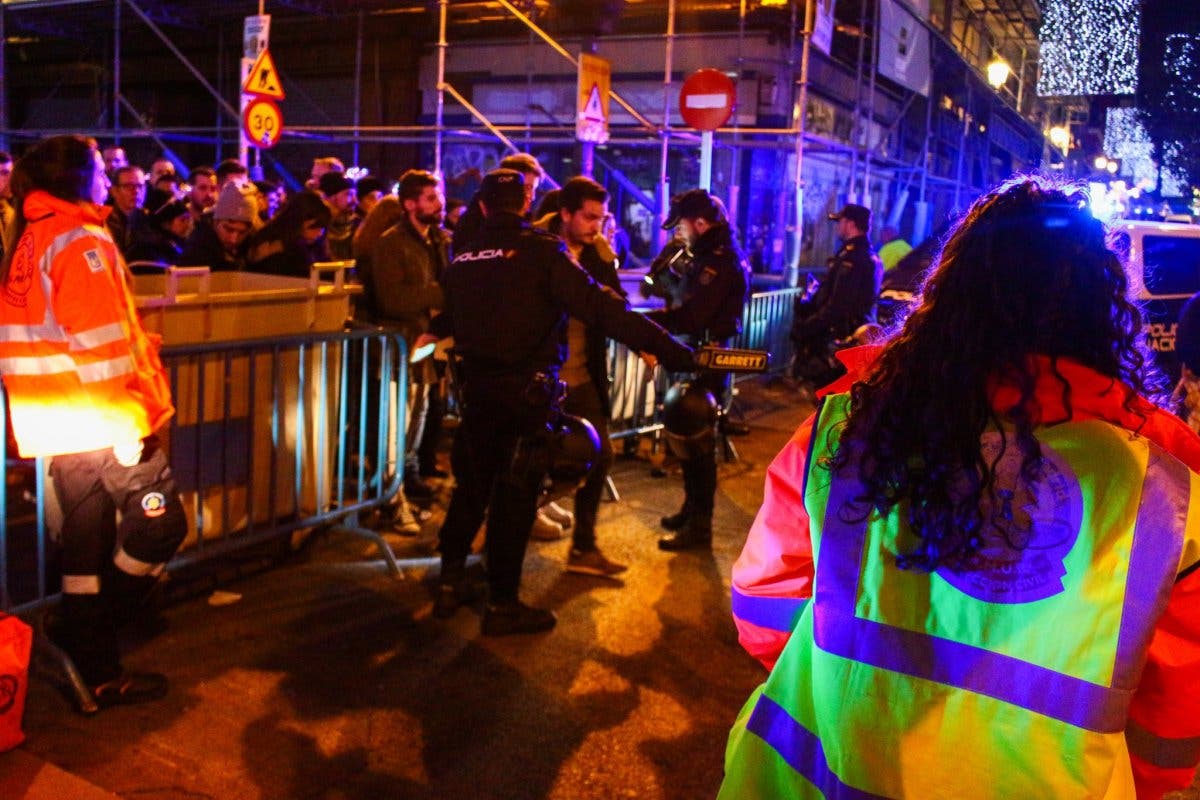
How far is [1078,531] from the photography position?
4.84 feet

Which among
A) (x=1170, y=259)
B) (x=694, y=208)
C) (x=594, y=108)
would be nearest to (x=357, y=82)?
(x=594, y=108)

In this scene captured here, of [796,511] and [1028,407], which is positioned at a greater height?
[1028,407]

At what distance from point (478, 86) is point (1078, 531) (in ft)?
55.4

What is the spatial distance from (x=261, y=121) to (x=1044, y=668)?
34.9 ft

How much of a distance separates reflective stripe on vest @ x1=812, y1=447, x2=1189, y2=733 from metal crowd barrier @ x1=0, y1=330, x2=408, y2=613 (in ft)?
11.5

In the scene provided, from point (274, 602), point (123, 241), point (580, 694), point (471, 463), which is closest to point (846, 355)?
point (580, 694)

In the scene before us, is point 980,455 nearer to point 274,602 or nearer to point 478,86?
point 274,602

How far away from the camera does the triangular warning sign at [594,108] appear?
10.5 m

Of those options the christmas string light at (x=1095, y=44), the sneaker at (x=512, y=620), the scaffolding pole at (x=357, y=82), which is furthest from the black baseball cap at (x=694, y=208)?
the scaffolding pole at (x=357, y=82)

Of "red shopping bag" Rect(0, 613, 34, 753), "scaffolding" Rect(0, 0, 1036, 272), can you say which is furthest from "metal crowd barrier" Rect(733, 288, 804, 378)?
"red shopping bag" Rect(0, 613, 34, 753)

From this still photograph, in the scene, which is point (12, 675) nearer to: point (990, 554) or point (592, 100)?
point (990, 554)

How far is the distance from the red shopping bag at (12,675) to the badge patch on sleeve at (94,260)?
114 cm

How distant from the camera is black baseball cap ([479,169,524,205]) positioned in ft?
15.0

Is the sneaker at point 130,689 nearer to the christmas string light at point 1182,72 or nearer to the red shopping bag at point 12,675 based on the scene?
the red shopping bag at point 12,675
